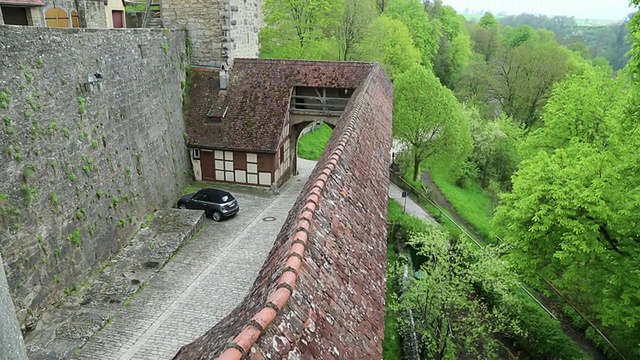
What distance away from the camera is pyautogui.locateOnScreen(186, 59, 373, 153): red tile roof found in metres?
21.2

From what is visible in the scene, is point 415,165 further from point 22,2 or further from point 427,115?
point 22,2

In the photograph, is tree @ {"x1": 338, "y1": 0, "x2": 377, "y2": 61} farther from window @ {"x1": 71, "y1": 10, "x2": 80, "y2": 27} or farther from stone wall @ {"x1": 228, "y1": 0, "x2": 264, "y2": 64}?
window @ {"x1": 71, "y1": 10, "x2": 80, "y2": 27}

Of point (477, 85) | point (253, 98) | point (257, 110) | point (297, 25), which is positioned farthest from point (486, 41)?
point (257, 110)

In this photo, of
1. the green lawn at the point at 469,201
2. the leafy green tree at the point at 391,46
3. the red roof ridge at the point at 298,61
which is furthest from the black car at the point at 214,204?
the leafy green tree at the point at 391,46

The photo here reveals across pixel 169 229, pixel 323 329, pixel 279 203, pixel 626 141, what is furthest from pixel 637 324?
pixel 169 229

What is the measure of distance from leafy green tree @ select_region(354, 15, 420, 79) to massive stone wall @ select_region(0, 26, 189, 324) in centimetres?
1628

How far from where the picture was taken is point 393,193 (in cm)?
2775

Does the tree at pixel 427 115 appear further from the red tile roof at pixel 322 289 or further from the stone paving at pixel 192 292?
the red tile roof at pixel 322 289

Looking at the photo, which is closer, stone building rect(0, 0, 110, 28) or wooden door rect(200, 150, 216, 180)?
stone building rect(0, 0, 110, 28)

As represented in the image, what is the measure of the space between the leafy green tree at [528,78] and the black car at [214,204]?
28.1m

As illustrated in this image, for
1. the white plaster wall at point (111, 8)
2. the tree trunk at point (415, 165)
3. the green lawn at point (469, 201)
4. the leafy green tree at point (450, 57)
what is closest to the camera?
the white plaster wall at point (111, 8)

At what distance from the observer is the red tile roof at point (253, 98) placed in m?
21.2

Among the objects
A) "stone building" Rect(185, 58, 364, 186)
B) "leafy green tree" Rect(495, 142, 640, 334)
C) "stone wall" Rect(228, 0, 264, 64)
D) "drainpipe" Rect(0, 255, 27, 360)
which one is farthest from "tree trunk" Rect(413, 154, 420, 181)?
"drainpipe" Rect(0, 255, 27, 360)

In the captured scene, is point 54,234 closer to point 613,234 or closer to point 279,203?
point 279,203
